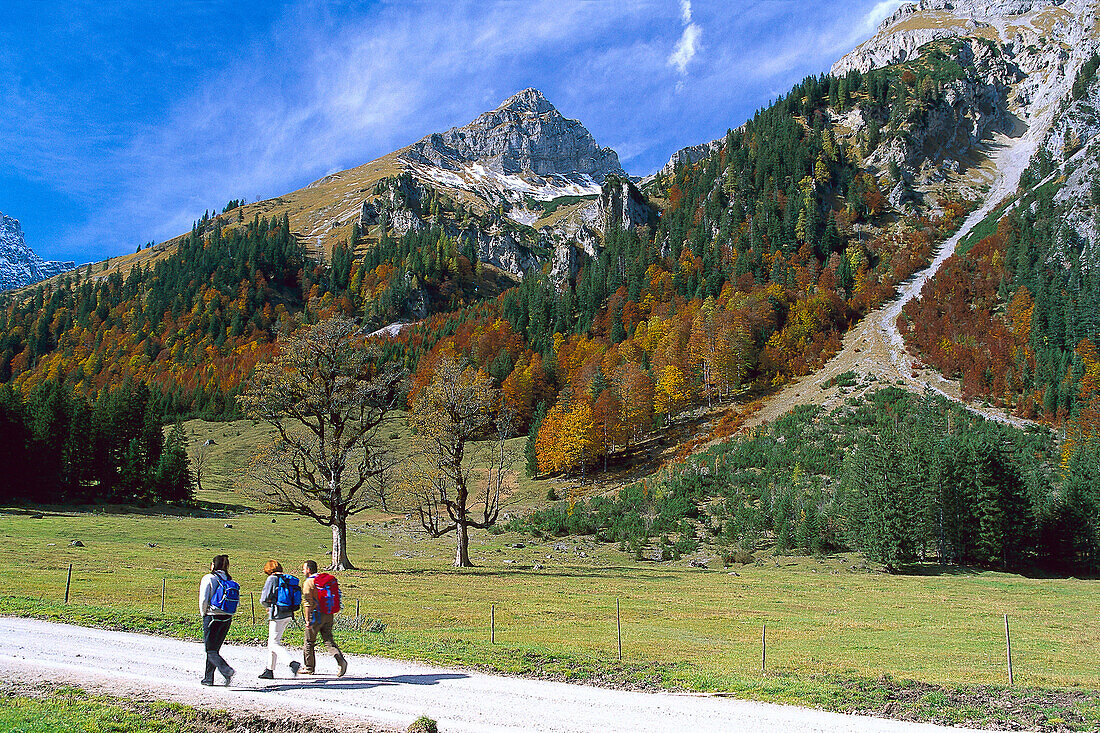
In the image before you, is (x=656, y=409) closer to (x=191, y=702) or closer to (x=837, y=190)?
(x=191, y=702)

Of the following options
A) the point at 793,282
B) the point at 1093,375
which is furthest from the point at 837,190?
the point at 1093,375

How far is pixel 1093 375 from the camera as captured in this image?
78250 mm

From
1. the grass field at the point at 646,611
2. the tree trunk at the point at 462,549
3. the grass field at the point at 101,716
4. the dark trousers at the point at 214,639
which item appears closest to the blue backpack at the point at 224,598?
the dark trousers at the point at 214,639

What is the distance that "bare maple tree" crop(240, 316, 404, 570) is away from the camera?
104 feet

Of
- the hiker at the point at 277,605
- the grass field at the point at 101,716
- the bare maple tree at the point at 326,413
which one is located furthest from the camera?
the bare maple tree at the point at 326,413

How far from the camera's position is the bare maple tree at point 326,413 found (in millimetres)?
31750

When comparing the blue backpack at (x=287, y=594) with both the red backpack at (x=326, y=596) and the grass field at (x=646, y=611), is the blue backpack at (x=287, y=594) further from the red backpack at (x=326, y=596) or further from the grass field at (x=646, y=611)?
the grass field at (x=646, y=611)

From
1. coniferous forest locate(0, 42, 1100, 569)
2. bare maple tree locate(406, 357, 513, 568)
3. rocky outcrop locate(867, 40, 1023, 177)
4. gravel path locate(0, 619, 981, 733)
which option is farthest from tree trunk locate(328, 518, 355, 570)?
rocky outcrop locate(867, 40, 1023, 177)

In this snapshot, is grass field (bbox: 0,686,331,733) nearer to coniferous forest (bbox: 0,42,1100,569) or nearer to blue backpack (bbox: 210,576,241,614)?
blue backpack (bbox: 210,576,241,614)

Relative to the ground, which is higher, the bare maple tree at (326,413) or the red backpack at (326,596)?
the bare maple tree at (326,413)

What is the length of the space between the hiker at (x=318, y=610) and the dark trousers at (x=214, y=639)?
1.38m

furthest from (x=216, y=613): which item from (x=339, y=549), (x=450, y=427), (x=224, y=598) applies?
(x=450, y=427)

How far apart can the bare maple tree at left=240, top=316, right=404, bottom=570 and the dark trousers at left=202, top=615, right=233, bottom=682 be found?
67.8ft

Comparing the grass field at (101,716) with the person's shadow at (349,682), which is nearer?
the grass field at (101,716)
